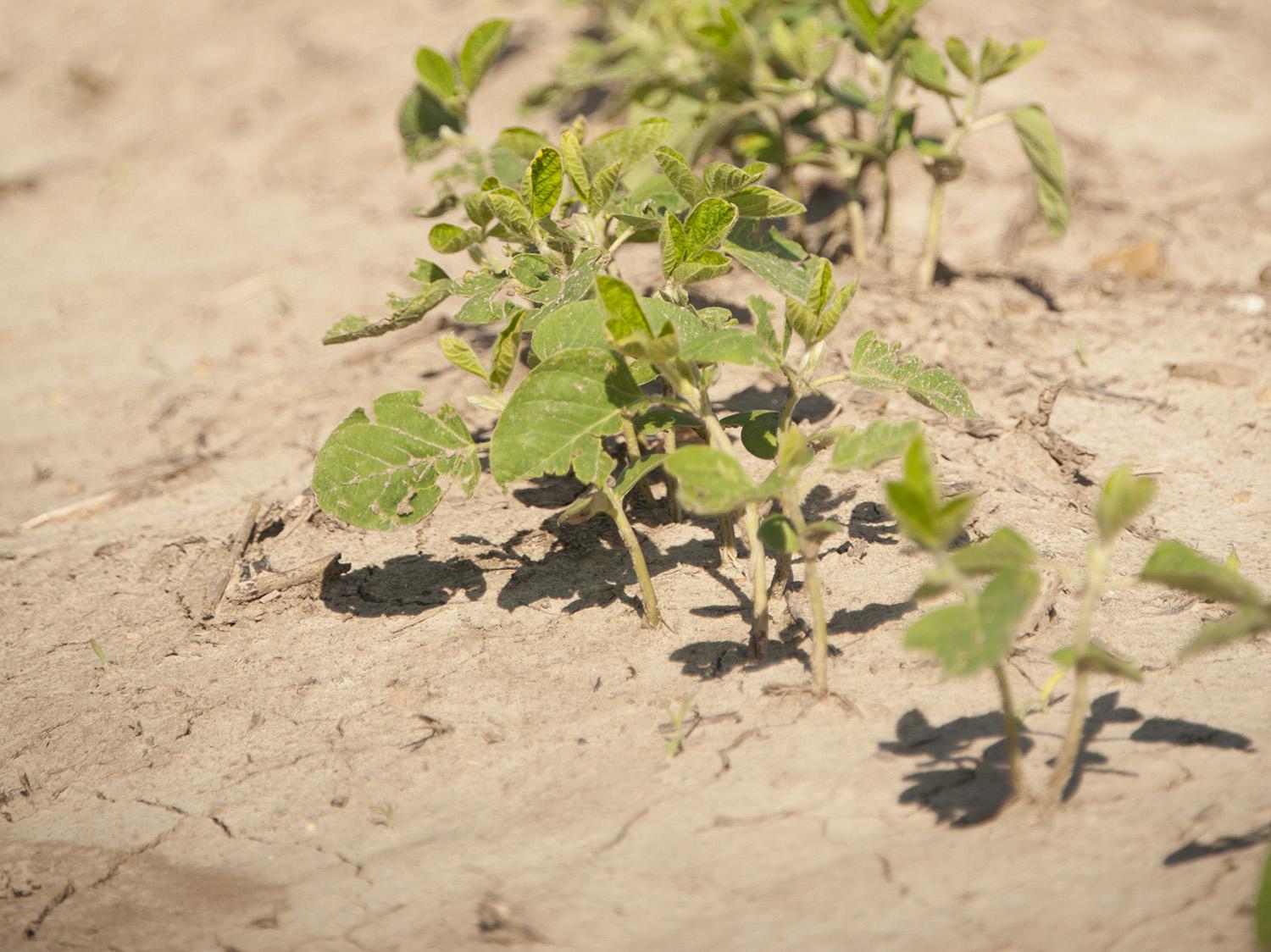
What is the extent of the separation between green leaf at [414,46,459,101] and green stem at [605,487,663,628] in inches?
57.5

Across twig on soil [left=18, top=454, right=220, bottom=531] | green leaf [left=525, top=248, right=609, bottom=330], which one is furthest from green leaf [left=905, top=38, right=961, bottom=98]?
twig on soil [left=18, top=454, right=220, bottom=531]

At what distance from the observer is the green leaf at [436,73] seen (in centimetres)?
302

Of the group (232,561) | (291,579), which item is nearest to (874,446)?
(291,579)

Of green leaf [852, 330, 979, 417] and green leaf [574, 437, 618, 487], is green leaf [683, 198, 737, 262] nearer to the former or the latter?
green leaf [852, 330, 979, 417]

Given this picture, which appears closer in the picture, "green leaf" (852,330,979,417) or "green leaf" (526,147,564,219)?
"green leaf" (852,330,979,417)

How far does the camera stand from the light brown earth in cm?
173

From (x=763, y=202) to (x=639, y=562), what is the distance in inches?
31.4

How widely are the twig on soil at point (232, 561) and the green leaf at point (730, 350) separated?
138 centimetres

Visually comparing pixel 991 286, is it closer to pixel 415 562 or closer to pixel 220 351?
pixel 415 562

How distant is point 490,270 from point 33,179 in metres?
4.45

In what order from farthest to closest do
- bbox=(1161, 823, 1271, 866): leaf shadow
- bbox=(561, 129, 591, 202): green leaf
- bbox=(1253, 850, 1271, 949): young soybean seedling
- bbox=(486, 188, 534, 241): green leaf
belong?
bbox=(561, 129, 591, 202): green leaf < bbox=(486, 188, 534, 241): green leaf < bbox=(1161, 823, 1271, 866): leaf shadow < bbox=(1253, 850, 1271, 949): young soybean seedling

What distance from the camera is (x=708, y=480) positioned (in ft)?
5.92

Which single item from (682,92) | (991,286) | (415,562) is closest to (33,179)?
(682,92)

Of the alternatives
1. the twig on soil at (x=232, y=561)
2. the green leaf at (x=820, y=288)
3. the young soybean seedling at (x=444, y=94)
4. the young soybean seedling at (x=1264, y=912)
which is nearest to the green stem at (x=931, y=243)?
the young soybean seedling at (x=444, y=94)
